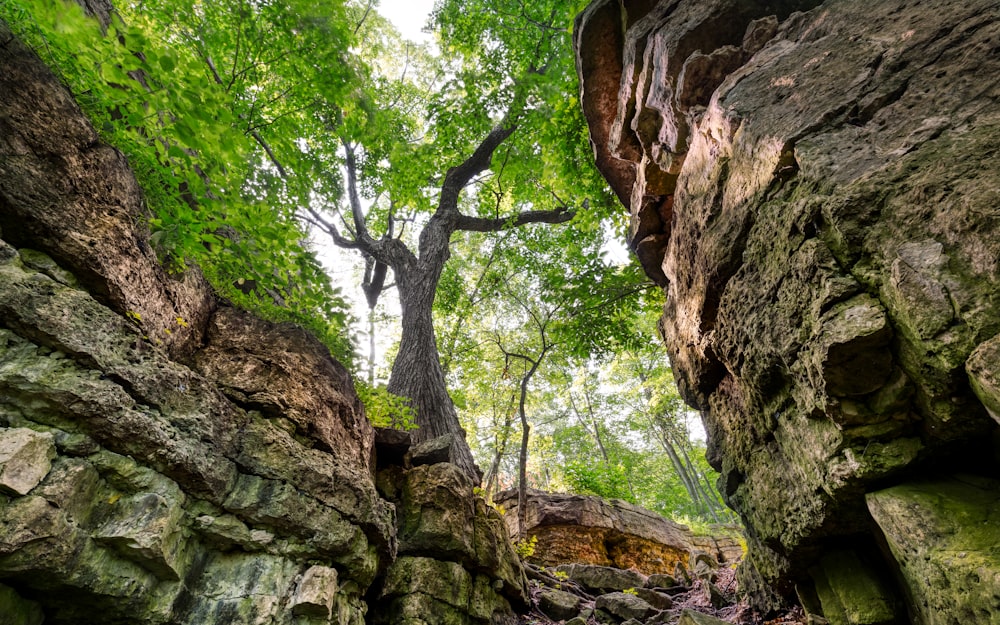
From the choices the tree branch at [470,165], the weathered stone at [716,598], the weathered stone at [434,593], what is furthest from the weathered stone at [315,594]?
the tree branch at [470,165]

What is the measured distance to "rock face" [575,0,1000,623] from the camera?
2051mm

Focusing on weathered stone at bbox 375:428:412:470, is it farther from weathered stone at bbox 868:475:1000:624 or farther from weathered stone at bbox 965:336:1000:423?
weathered stone at bbox 965:336:1000:423

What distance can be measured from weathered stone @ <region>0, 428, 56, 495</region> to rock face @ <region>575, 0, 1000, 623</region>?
4.10 metres

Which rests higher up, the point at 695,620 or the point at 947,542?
the point at 947,542

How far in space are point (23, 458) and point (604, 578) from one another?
7.10 metres

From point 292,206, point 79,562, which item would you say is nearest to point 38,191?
point 292,206

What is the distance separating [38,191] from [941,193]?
198 inches

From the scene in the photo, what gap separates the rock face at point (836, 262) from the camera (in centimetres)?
205

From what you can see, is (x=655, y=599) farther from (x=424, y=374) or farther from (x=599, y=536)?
(x=424, y=374)

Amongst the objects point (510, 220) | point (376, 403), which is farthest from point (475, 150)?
point (376, 403)

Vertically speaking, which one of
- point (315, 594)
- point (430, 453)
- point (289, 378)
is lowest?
point (315, 594)

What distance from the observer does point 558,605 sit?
209 inches

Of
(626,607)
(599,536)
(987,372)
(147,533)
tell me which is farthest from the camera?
(599,536)

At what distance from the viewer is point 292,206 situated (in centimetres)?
416
